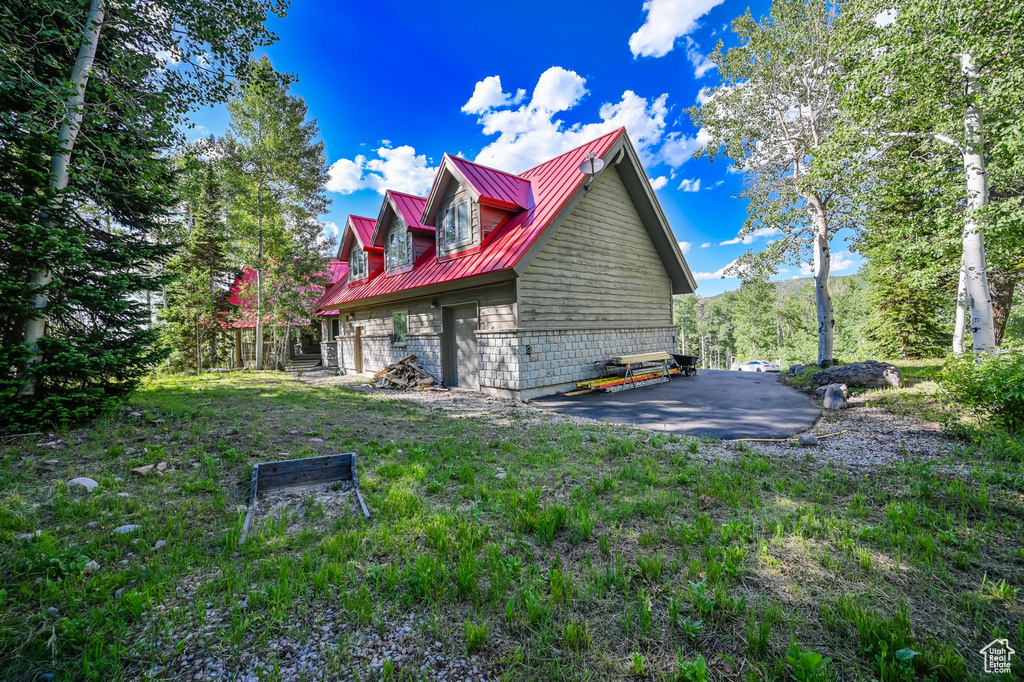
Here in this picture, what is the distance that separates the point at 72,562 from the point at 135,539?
39 centimetres

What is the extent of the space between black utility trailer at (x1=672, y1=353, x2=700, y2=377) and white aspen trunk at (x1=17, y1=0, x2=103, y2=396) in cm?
1540

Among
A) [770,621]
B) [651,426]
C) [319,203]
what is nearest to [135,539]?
[770,621]

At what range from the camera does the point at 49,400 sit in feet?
17.3

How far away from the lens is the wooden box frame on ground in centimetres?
419

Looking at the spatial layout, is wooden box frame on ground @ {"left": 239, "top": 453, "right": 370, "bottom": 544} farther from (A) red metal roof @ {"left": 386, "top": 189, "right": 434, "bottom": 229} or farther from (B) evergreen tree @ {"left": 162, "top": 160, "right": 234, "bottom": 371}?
(B) evergreen tree @ {"left": 162, "top": 160, "right": 234, "bottom": 371}

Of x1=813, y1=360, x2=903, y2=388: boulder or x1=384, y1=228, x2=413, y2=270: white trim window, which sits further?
x1=384, y1=228, x2=413, y2=270: white trim window

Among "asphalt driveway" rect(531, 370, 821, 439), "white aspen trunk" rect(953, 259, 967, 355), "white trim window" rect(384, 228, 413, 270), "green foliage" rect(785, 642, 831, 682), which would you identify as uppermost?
"white trim window" rect(384, 228, 413, 270)

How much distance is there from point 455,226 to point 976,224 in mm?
11763

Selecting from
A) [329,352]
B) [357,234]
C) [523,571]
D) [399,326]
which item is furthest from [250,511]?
[329,352]

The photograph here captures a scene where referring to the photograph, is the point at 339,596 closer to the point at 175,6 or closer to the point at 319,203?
the point at 175,6

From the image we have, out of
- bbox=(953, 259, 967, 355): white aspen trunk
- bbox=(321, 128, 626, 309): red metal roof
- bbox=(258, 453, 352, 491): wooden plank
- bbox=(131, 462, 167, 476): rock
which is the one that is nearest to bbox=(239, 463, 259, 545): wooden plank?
bbox=(258, 453, 352, 491): wooden plank

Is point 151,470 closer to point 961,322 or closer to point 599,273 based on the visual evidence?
point 599,273

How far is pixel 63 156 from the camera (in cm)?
551

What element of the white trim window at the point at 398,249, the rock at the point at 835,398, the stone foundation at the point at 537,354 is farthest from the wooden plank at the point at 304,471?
the white trim window at the point at 398,249
